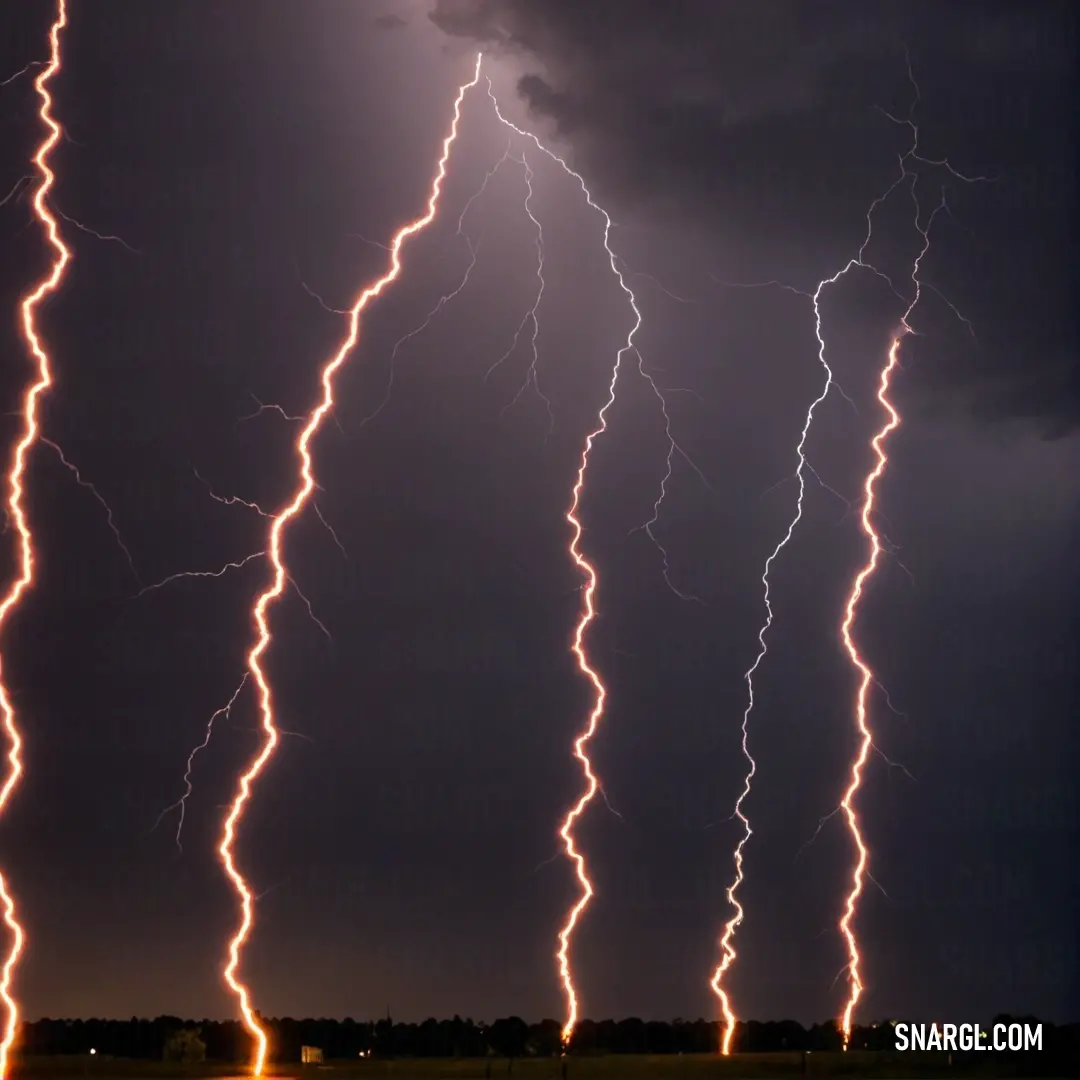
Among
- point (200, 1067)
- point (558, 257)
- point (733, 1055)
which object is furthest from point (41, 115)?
point (733, 1055)

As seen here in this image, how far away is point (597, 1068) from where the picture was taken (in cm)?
1104

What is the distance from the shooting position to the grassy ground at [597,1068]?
10609 mm

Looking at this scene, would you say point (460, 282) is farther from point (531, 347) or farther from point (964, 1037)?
point (964, 1037)

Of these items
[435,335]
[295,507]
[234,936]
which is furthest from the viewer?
[435,335]

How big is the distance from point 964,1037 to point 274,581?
7.57m

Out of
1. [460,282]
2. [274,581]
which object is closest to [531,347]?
[460,282]

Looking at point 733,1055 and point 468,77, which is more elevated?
point 468,77

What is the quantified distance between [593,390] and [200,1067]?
684cm

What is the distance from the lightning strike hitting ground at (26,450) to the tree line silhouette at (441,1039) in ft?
3.58

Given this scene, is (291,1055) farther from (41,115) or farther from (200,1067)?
(41,115)

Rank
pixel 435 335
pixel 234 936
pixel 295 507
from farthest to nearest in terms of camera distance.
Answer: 1. pixel 435 335
2. pixel 295 507
3. pixel 234 936

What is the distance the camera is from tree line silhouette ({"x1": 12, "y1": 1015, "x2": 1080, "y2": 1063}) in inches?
441

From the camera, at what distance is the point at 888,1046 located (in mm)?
12203

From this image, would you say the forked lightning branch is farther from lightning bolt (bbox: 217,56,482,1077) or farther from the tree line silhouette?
lightning bolt (bbox: 217,56,482,1077)
